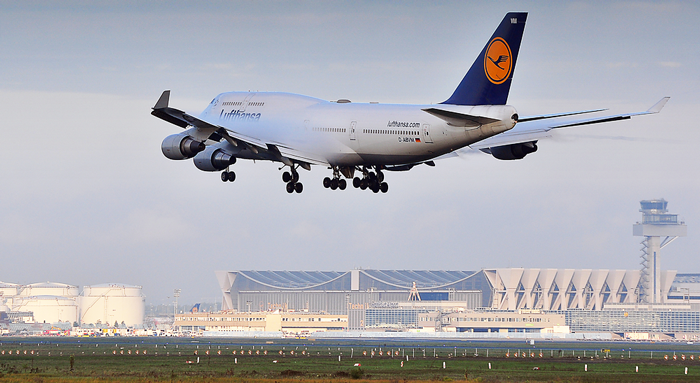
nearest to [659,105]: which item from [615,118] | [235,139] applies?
[615,118]

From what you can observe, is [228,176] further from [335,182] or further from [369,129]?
[369,129]

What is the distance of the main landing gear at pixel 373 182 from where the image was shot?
201ft

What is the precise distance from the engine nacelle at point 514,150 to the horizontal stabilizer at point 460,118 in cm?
433

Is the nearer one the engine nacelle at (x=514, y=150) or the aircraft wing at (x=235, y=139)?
the engine nacelle at (x=514, y=150)

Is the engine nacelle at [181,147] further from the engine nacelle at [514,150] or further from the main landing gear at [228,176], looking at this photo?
the engine nacelle at [514,150]

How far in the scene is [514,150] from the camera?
56.5 m

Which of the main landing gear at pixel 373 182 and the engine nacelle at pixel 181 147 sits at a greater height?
the engine nacelle at pixel 181 147

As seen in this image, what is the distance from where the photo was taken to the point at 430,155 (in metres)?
55.8

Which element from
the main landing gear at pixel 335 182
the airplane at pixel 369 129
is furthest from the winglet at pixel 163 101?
the main landing gear at pixel 335 182

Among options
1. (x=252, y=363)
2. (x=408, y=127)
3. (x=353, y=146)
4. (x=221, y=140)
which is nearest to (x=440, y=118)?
(x=408, y=127)

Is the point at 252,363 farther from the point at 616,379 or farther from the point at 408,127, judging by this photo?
the point at 408,127

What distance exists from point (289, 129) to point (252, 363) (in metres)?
52.0

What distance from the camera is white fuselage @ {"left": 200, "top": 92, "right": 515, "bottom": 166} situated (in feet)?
176

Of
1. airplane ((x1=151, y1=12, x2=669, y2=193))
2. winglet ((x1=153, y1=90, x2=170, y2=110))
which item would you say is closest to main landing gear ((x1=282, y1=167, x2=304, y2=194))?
airplane ((x1=151, y1=12, x2=669, y2=193))
